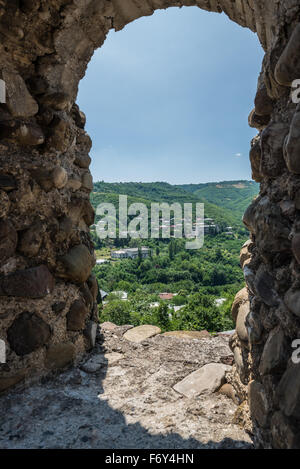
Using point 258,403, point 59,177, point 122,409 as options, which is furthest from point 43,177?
point 258,403

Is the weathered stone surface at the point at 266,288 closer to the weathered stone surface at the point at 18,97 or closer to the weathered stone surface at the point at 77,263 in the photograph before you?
the weathered stone surface at the point at 77,263

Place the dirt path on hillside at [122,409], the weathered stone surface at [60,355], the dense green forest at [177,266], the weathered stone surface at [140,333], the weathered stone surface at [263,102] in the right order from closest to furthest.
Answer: the dirt path on hillside at [122,409], the weathered stone surface at [263,102], the weathered stone surface at [60,355], the weathered stone surface at [140,333], the dense green forest at [177,266]

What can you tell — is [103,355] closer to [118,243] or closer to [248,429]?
[248,429]

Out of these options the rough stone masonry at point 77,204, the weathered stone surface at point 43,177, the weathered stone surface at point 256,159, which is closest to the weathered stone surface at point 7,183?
the rough stone masonry at point 77,204

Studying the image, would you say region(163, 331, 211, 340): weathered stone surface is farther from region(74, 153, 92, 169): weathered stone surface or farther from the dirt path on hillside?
region(74, 153, 92, 169): weathered stone surface

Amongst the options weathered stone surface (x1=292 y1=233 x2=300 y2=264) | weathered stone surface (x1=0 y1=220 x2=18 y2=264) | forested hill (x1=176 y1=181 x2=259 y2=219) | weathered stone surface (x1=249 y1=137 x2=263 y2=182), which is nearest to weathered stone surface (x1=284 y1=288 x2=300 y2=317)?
weathered stone surface (x1=292 y1=233 x2=300 y2=264)

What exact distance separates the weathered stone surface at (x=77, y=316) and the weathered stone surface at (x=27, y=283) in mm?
259

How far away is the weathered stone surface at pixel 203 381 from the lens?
5.31 ft

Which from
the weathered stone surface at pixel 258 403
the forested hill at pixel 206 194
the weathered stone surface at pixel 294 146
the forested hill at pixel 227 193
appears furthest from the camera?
the forested hill at pixel 227 193

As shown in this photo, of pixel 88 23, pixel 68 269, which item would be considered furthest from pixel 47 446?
pixel 88 23

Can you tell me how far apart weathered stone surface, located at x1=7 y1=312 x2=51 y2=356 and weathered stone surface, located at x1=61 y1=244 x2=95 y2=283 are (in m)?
0.33

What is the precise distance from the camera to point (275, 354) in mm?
1035

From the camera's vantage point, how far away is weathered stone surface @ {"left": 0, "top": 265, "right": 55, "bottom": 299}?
161 cm

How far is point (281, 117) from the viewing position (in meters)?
1.20
